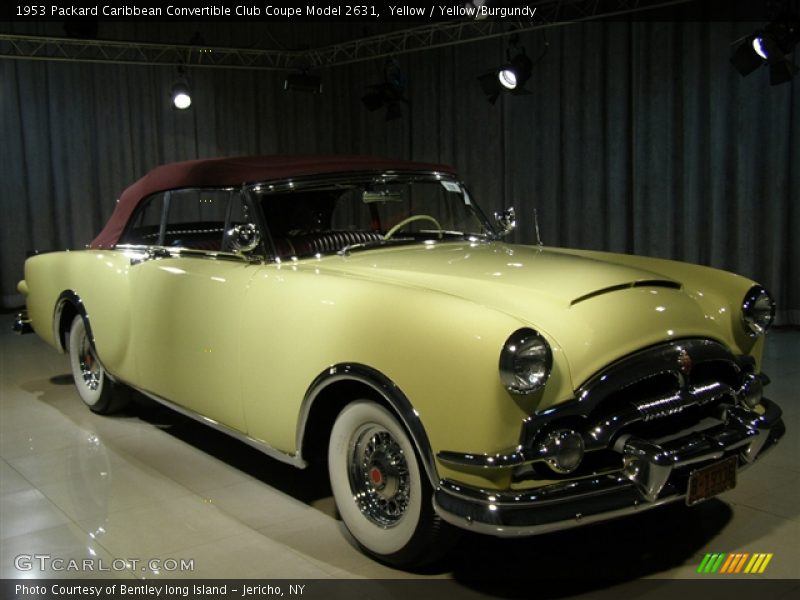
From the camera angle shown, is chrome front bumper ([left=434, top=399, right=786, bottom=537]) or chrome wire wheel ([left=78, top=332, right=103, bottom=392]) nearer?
chrome front bumper ([left=434, top=399, right=786, bottom=537])

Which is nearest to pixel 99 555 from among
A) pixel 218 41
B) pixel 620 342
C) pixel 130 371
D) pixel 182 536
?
pixel 182 536

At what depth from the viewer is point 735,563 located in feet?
9.97

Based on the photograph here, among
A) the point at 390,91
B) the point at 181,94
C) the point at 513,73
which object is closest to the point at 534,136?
the point at 513,73

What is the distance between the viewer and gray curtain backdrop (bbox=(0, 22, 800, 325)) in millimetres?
7879

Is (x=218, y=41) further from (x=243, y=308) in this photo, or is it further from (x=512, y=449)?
(x=512, y=449)

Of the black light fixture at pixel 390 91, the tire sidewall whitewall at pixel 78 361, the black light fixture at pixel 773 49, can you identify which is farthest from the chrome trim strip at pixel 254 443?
the black light fixture at pixel 390 91

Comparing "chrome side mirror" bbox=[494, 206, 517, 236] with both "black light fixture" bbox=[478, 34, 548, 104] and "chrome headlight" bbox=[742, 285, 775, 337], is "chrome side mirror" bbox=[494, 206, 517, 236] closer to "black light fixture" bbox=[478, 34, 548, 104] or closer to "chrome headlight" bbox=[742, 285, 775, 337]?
"chrome headlight" bbox=[742, 285, 775, 337]

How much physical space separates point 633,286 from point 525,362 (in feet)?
2.55

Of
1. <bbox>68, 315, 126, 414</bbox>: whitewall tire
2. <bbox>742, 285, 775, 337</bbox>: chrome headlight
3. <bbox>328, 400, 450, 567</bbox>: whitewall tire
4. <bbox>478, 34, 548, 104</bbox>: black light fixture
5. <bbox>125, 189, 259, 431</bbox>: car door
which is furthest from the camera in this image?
<bbox>478, 34, 548, 104</bbox>: black light fixture

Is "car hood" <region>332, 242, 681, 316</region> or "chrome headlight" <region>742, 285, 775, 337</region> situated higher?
"car hood" <region>332, 242, 681, 316</region>

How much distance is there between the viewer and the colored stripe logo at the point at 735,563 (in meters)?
2.98

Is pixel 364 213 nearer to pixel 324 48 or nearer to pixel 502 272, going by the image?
pixel 502 272

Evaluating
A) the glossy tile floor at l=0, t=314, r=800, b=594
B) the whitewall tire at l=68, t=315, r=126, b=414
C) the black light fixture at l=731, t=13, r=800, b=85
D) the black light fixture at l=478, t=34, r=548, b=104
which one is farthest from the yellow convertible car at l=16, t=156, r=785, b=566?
the black light fixture at l=478, t=34, r=548, b=104

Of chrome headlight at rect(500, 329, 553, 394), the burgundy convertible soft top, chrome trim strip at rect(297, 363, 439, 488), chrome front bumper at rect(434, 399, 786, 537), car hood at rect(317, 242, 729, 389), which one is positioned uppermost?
the burgundy convertible soft top
